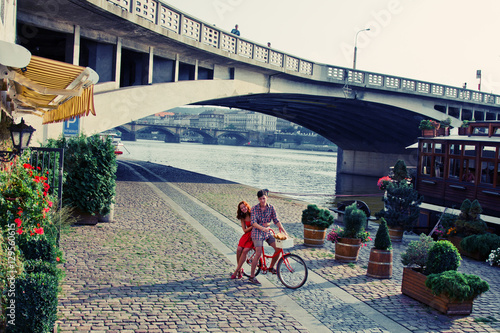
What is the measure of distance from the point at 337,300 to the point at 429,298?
1483 millimetres

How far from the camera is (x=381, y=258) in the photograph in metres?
9.52

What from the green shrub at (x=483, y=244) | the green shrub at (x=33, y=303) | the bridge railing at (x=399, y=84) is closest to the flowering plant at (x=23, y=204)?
the green shrub at (x=33, y=303)

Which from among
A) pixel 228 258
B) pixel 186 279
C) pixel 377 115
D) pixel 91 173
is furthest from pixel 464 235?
pixel 377 115

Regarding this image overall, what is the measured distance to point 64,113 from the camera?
1135 cm

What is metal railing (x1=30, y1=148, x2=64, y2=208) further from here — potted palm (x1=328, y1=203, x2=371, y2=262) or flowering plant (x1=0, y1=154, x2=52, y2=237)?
potted palm (x1=328, y1=203, x2=371, y2=262)

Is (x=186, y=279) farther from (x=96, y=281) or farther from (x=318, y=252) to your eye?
(x=318, y=252)

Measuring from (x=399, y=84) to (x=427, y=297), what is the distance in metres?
35.9

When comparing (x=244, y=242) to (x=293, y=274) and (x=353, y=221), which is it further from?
(x=353, y=221)

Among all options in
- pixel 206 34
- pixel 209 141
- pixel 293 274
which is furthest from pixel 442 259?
pixel 209 141

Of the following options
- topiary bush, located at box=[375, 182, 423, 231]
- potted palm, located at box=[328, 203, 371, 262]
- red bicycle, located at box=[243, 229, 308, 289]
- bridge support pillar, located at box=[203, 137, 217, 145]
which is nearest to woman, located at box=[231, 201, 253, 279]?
red bicycle, located at box=[243, 229, 308, 289]

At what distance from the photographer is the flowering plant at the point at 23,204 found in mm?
6877

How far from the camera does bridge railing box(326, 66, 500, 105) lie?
3744 cm

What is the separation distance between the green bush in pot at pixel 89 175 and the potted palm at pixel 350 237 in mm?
6064

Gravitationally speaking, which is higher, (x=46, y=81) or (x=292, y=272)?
(x=46, y=81)
